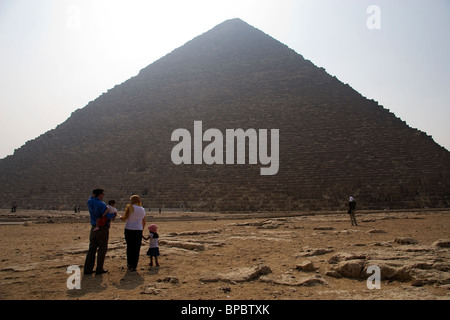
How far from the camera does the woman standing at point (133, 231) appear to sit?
13.6 feet

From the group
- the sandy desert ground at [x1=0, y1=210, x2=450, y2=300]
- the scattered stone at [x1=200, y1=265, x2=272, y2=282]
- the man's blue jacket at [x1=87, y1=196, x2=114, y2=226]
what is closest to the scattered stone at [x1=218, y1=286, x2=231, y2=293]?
the sandy desert ground at [x1=0, y1=210, x2=450, y2=300]

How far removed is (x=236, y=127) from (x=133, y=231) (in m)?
18.3

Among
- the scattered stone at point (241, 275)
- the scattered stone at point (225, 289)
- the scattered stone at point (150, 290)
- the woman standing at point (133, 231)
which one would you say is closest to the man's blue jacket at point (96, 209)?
the woman standing at point (133, 231)

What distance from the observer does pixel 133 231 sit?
4.26 metres

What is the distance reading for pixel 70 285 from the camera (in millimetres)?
3393

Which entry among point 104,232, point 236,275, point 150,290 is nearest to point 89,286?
point 150,290

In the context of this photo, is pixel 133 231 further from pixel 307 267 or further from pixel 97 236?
pixel 307 267

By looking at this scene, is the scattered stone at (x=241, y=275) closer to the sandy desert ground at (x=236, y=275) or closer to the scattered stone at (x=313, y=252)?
the sandy desert ground at (x=236, y=275)

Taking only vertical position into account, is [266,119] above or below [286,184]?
above

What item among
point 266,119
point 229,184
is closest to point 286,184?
point 229,184

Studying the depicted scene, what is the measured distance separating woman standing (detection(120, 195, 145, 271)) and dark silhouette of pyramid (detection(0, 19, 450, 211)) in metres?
12.7
